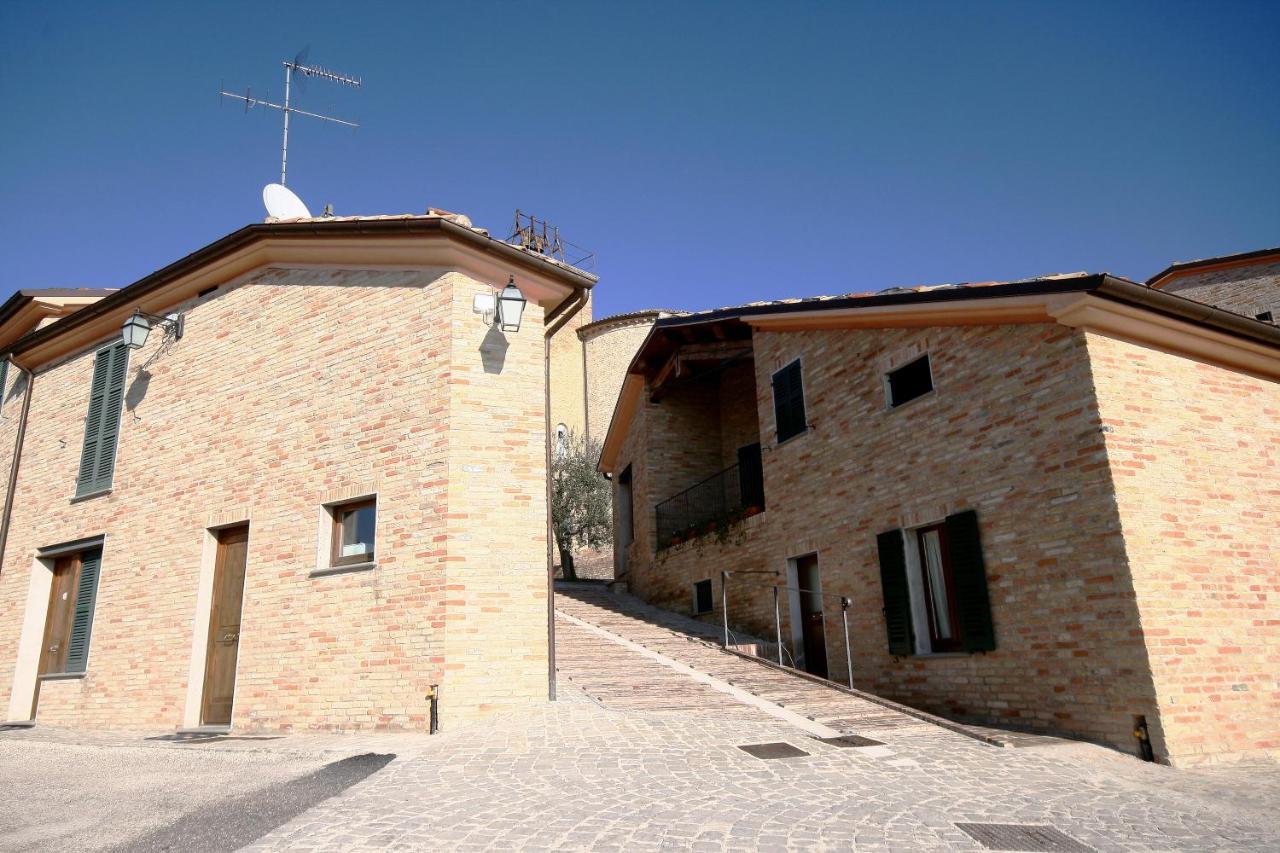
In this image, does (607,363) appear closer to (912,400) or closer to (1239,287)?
(1239,287)

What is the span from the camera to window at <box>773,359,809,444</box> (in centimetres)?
1243

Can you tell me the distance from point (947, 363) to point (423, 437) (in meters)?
6.02

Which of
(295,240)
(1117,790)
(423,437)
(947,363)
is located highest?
(295,240)

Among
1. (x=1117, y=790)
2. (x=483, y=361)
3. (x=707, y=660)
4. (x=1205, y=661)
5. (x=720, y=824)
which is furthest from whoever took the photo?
(x=707, y=660)

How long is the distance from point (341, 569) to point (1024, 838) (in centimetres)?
679

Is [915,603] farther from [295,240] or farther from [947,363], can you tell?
[295,240]

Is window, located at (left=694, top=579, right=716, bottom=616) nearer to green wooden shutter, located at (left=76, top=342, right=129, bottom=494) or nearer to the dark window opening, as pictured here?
the dark window opening

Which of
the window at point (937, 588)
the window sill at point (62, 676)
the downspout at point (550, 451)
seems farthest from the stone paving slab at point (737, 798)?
the window sill at point (62, 676)

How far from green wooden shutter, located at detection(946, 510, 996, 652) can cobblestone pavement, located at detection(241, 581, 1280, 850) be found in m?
1.34

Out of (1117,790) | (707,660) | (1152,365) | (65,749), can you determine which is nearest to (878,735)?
(1117,790)

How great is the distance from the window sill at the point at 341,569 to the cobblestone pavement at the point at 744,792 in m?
2.03

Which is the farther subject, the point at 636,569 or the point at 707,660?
the point at 636,569

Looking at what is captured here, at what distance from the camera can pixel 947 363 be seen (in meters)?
9.55

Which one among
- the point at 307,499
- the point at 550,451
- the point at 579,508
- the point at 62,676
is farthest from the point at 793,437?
the point at 579,508
